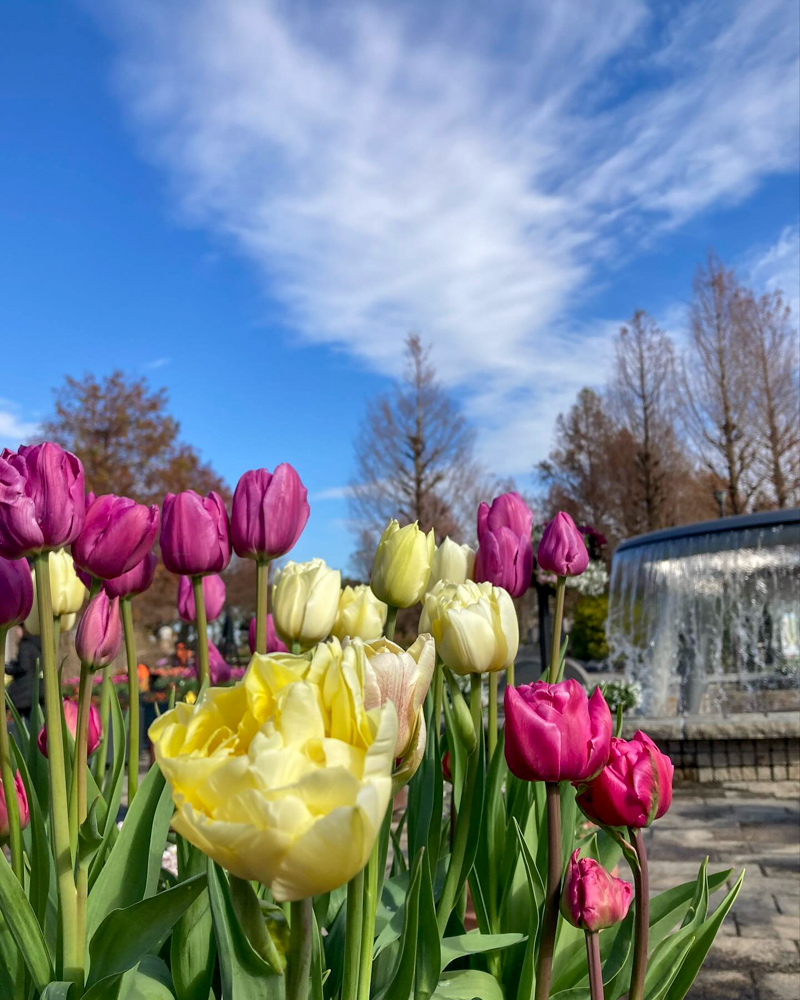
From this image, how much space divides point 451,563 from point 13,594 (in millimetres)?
808

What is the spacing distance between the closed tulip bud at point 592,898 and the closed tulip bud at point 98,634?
0.77m

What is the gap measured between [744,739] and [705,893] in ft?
20.3

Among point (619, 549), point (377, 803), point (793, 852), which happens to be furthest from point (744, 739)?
point (377, 803)

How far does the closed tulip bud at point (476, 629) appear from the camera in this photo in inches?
46.7

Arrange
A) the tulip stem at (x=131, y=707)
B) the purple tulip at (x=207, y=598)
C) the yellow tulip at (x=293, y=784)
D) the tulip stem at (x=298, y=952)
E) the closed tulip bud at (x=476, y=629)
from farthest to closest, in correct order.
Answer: the purple tulip at (x=207, y=598), the tulip stem at (x=131, y=707), the closed tulip bud at (x=476, y=629), the tulip stem at (x=298, y=952), the yellow tulip at (x=293, y=784)

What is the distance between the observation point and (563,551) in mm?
1576

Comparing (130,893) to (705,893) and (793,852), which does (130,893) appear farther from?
(793,852)

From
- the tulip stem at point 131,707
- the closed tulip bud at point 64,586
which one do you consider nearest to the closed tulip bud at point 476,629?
the tulip stem at point 131,707

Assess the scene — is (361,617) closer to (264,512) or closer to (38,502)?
(264,512)

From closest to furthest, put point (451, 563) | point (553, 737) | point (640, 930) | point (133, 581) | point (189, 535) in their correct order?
point (553, 737)
point (640, 930)
point (189, 535)
point (133, 581)
point (451, 563)

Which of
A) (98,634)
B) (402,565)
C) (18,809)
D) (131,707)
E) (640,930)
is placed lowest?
A: (640,930)

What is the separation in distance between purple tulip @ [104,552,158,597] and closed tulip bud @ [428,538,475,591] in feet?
1.73

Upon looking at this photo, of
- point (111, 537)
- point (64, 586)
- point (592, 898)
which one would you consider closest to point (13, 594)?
point (111, 537)

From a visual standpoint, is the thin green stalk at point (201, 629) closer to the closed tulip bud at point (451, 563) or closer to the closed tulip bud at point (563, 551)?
the closed tulip bud at point (451, 563)
